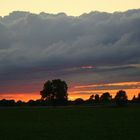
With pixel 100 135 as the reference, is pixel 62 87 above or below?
above

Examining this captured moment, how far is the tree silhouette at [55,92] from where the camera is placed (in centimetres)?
16312

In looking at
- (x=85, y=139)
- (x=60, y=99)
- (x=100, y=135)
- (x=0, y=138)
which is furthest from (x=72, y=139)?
(x=60, y=99)

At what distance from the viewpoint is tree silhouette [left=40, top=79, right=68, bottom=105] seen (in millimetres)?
163125

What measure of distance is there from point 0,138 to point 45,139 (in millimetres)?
4024

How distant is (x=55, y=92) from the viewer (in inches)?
6516

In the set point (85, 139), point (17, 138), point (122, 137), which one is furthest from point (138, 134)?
point (17, 138)

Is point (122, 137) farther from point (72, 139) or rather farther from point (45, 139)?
point (45, 139)

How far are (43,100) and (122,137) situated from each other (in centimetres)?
14196

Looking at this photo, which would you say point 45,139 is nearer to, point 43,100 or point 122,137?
point 122,137

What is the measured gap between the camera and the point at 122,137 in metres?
31.3

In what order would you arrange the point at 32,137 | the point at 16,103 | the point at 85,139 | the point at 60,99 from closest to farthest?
the point at 85,139
the point at 32,137
the point at 60,99
the point at 16,103

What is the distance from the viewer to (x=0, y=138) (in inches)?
1260

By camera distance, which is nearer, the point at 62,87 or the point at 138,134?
the point at 138,134

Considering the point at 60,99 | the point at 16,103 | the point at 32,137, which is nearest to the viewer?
the point at 32,137
